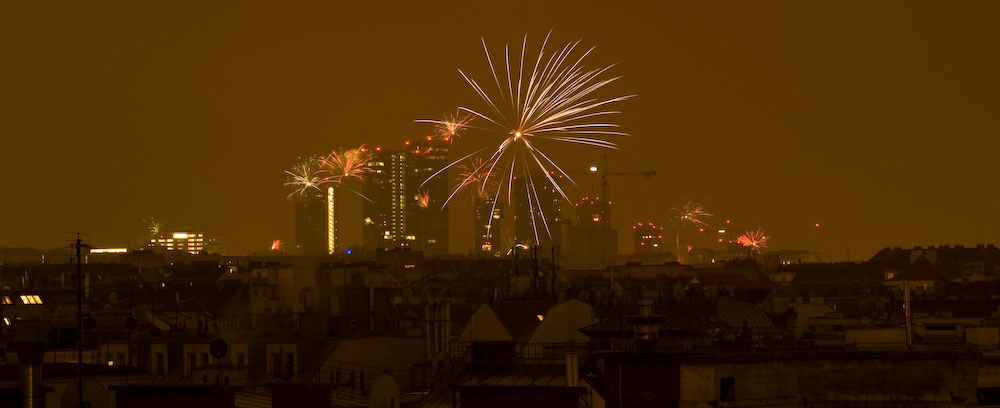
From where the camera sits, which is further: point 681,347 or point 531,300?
point 531,300

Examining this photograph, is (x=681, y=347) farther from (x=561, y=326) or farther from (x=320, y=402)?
(x=561, y=326)

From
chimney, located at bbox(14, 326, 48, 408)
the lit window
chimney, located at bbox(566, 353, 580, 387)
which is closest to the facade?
chimney, located at bbox(566, 353, 580, 387)

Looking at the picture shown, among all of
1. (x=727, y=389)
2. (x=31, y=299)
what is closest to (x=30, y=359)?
(x=727, y=389)

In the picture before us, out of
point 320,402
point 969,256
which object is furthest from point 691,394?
point 969,256

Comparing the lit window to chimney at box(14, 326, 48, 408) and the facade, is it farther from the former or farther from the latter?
the facade

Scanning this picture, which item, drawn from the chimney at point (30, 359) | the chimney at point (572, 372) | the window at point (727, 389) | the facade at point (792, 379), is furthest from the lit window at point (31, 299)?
the window at point (727, 389)

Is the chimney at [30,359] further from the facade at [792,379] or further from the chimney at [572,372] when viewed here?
the facade at [792,379]
